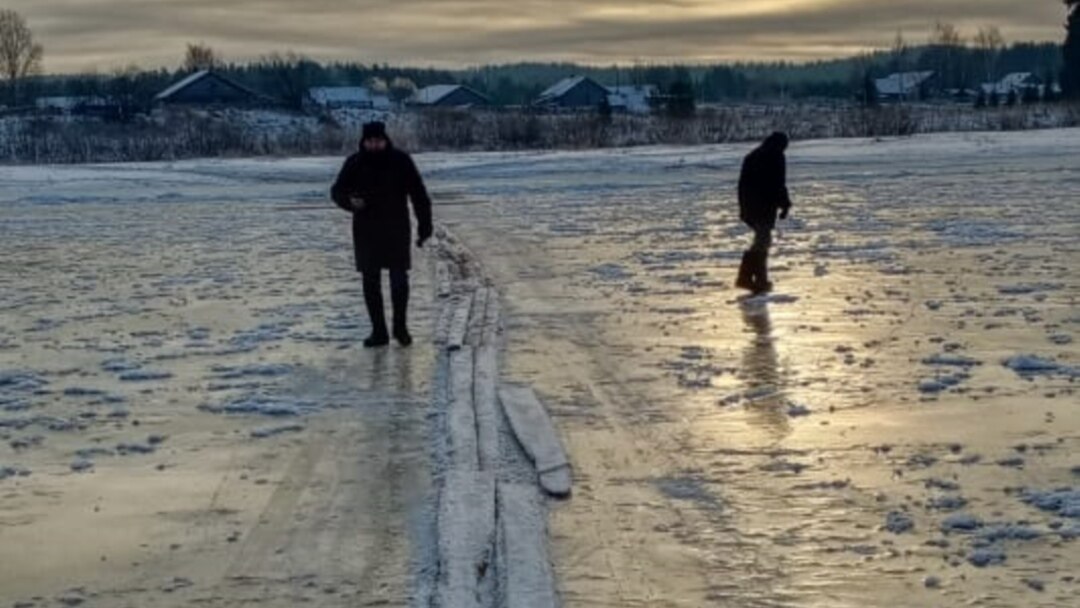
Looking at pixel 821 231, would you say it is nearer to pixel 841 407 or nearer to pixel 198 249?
pixel 198 249

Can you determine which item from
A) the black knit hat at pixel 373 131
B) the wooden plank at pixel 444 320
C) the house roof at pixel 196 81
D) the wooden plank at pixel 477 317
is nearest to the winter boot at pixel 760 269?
the wooden plank at pixel 477 317

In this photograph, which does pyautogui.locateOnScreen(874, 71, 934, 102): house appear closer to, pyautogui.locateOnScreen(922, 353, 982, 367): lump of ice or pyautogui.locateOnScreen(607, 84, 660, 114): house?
→ pyautogui.locateOnScreen(607, 84, 660, 114): house

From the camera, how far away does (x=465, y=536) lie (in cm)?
697

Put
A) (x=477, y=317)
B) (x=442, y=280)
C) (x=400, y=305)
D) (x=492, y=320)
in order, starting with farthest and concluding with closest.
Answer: (x=442, y=280)
(x=477, y=317)
(x=492, y=320)
(x=400, y=305)

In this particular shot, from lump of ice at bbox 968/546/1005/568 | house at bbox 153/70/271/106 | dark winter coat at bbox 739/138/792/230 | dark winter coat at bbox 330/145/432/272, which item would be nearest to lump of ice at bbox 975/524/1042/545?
lump of ice at bbox 968/546/1005/568

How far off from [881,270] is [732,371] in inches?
268

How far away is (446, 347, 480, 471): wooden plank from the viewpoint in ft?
27.9

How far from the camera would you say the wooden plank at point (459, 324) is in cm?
1269

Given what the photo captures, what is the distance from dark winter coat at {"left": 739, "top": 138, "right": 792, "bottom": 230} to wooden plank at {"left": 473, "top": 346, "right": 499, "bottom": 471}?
5397 millimetres

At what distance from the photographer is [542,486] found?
25.8 feet

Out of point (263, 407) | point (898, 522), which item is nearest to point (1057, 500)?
point (898, 522)

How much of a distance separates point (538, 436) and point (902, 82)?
152303mm

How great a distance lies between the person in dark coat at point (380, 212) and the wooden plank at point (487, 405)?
0.97 m

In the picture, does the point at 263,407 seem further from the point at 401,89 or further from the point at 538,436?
the point at 401,89
